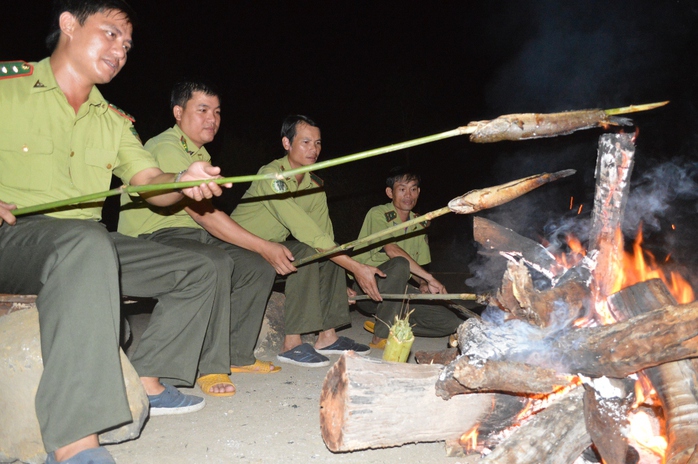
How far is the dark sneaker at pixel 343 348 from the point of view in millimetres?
4223

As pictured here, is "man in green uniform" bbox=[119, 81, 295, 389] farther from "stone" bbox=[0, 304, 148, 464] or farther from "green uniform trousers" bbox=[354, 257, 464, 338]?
"stone" bbox=[0, 304, 148, 464]

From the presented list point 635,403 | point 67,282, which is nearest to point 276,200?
point 67,282

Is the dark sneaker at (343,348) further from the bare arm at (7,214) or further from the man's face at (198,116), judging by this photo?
the bare arm at (7,214)

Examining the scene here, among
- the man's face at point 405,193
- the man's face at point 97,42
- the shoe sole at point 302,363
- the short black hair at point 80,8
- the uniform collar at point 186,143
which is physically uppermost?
the short black hair at point 80,8

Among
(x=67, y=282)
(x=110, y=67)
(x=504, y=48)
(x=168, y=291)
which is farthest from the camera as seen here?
(x=504, y=48)

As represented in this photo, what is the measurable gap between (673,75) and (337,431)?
7156 mm

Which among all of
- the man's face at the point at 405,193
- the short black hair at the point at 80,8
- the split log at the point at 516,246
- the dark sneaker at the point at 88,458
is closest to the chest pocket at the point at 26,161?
the short black hair at the point at 80,8

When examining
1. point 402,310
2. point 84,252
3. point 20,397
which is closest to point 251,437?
point 20,397

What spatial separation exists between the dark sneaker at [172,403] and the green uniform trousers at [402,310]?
2.00m

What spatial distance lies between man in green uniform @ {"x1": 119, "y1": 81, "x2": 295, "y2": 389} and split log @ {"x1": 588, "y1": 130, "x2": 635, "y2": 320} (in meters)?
2.13

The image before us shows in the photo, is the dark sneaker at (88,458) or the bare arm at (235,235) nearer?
the dark sneaker at (88,458)

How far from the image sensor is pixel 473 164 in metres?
15.2

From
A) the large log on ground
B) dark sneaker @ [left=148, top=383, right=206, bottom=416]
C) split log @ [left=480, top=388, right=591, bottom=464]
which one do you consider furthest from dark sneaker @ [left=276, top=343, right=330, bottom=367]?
split log @ [left=480, top=388, right=591, bottom=464]

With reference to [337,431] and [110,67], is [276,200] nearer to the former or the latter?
[110,67]
